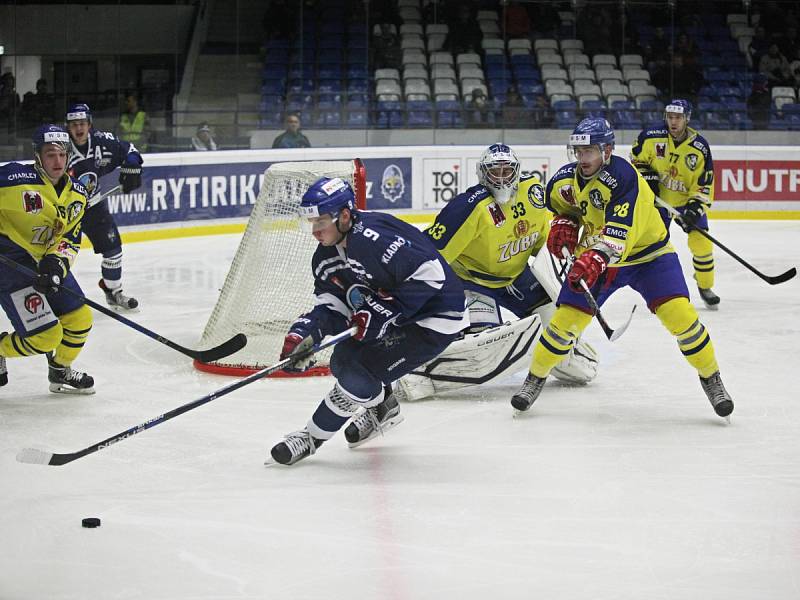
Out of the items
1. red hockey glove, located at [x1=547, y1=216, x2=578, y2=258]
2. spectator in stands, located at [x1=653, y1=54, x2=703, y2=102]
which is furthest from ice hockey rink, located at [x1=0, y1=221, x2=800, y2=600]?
spectator in stands, located at [x1=653, y1=54, x2=703, y2=102]

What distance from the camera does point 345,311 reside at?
4.04m

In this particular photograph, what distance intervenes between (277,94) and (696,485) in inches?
320

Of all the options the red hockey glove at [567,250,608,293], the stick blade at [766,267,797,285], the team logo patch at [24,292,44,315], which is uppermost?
the red hockey glove at [567,250,608,293]

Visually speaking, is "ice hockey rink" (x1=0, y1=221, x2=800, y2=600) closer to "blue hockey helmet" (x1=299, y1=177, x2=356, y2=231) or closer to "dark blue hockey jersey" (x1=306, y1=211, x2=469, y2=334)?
"dark blue hockey jersey" (x1=306, y1=211, x2=469, y2=334)

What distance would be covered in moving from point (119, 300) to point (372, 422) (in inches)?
128

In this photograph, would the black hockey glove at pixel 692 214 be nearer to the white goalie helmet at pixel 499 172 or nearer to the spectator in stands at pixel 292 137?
the white goalie helmet at pixel 499 172

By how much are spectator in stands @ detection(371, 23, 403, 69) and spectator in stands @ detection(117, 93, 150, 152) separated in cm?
239

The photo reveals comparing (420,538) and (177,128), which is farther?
(177,128)

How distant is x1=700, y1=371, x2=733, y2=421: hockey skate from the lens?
15.1 feet

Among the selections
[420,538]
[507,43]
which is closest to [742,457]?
[420,538]

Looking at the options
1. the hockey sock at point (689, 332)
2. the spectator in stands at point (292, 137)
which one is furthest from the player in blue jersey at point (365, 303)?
the spectator in stands at point (292, 137)

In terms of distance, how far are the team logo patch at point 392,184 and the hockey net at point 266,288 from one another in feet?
16.8

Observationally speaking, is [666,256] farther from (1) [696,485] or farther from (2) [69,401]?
(2) [69,401]

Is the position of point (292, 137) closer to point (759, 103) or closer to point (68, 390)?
point (759, 103)
